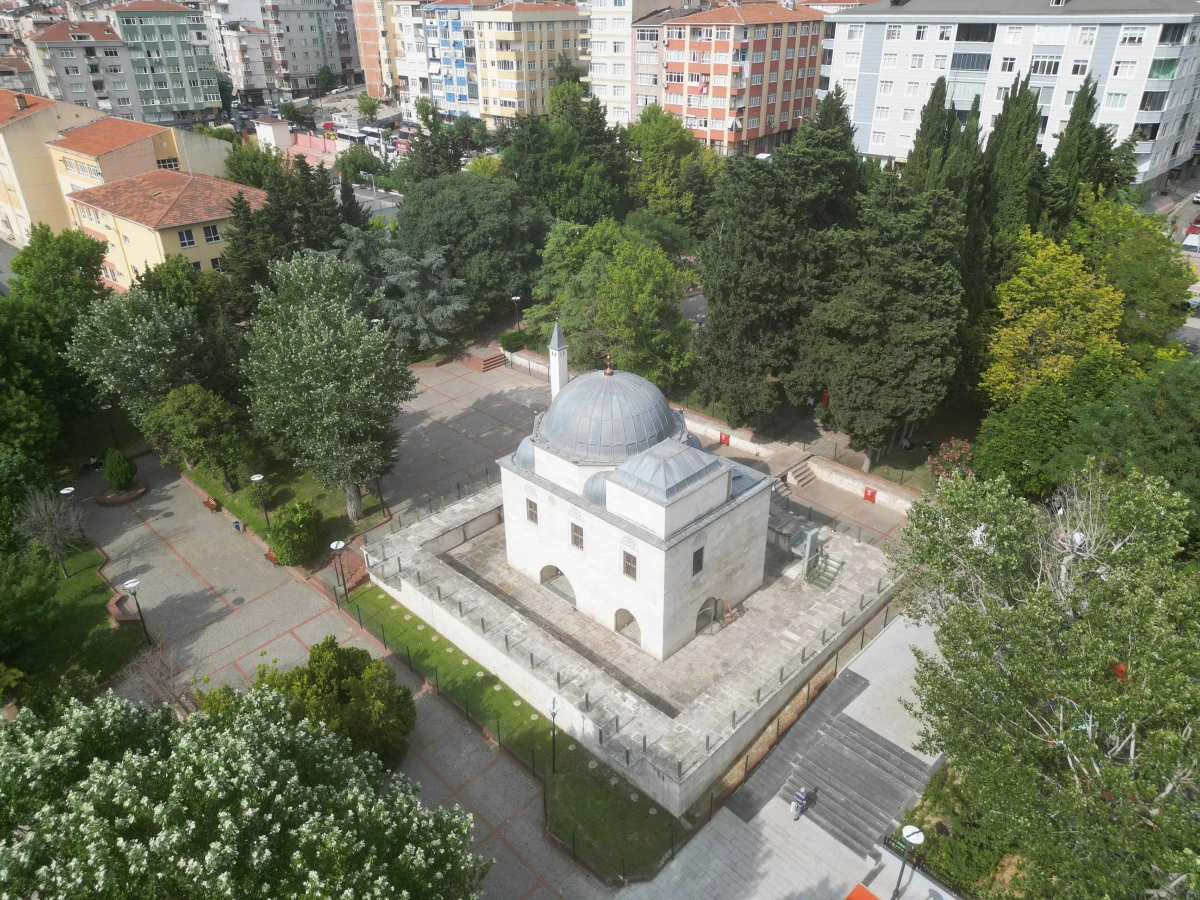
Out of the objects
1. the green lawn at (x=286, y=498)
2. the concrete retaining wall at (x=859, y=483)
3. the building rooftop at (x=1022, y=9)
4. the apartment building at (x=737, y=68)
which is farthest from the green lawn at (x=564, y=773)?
the building rooftop at (x=1022, y=9)

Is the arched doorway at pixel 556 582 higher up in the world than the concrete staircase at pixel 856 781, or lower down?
higher up


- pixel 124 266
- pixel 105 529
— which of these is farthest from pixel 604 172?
pixel 105 529

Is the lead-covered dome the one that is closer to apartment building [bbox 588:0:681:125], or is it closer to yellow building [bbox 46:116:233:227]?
yellow building [bbox 46:116:233:227]

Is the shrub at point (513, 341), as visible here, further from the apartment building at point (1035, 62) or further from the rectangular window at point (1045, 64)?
the rectangular window at point (1045, 64)

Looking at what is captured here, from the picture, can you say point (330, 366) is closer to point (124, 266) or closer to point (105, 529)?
point (105, 529)

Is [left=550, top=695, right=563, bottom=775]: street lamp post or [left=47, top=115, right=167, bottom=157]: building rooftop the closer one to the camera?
[left=550, top=695, right=563, bottom=775]: street lamp post

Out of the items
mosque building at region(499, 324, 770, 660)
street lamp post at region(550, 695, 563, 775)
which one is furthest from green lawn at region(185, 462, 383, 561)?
street lamp post at region(550, 695, 563, 775)
